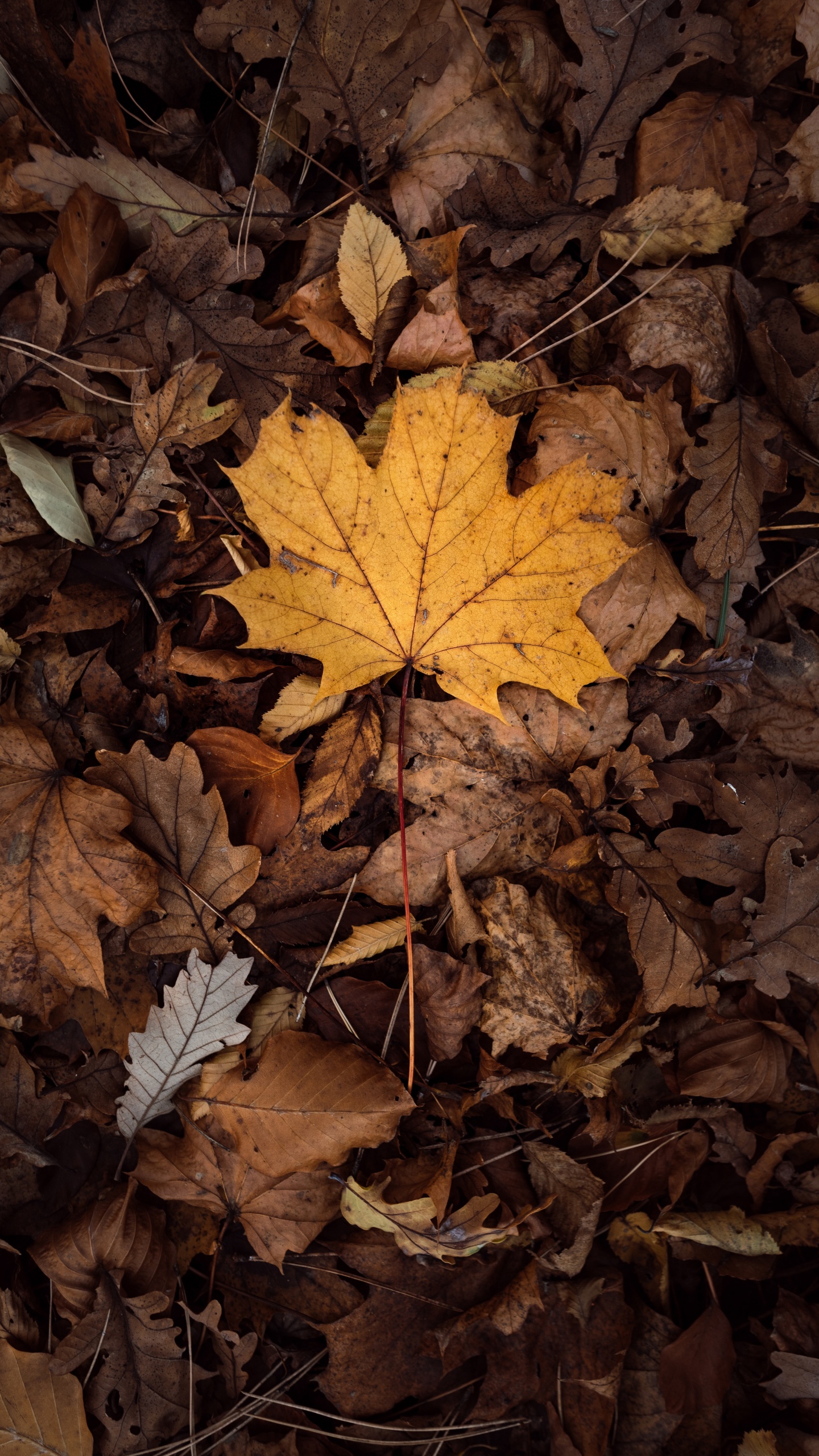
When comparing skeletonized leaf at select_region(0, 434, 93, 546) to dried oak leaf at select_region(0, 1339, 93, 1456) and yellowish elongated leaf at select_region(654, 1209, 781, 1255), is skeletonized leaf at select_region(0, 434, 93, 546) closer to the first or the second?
dried oak leaf at select_region(0, 1339, 93, 1456)

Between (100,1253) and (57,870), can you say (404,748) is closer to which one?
(57,870)

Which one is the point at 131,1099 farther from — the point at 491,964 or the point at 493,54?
the point at 493,54

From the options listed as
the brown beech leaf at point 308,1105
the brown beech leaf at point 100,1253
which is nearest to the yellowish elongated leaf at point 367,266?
the brown beech leaf at point 308,1105

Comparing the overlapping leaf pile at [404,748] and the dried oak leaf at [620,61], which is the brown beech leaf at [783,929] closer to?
the overlapping leaf pile at [404,748]

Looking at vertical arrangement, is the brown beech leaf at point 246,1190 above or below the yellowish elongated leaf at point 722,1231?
above

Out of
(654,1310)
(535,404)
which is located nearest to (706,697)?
(535,404)
